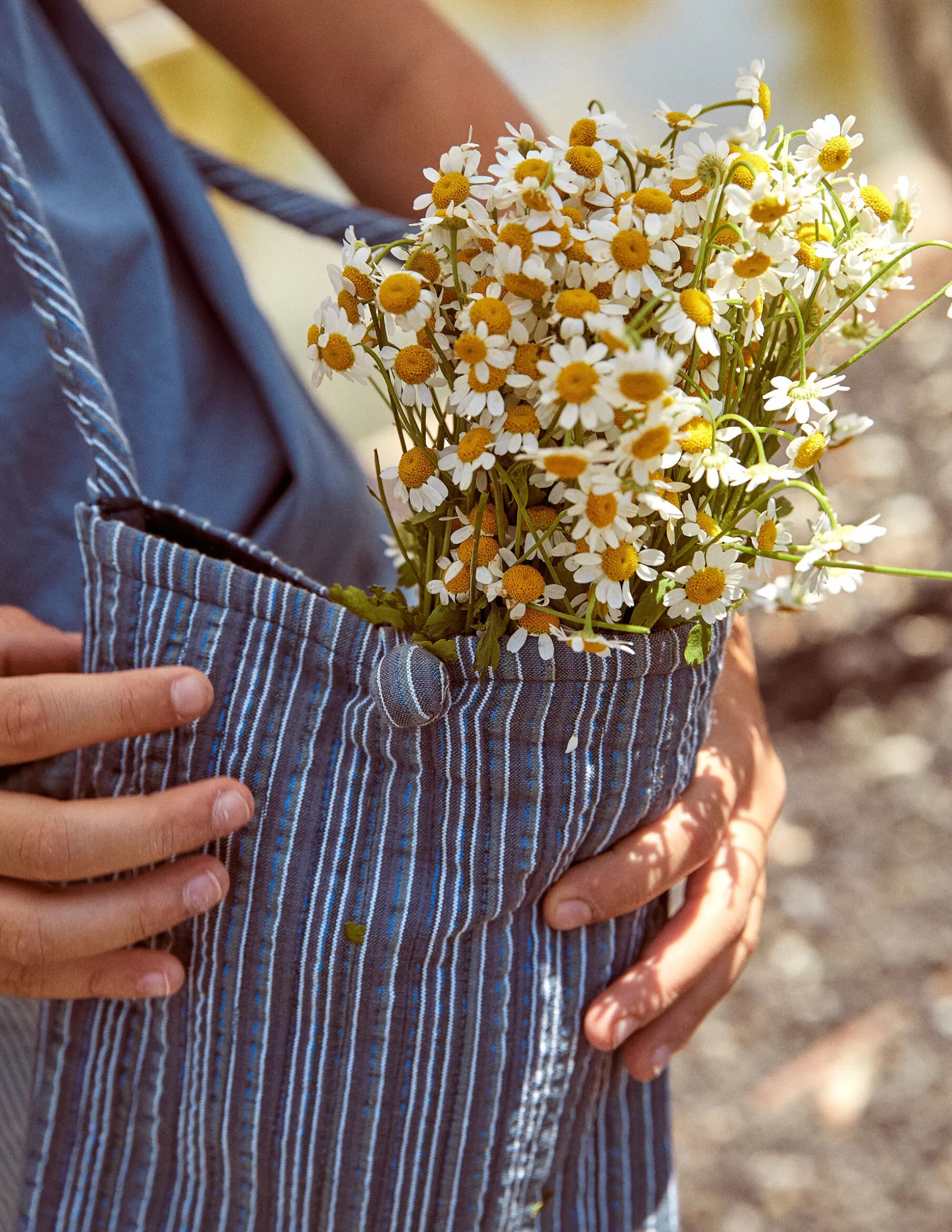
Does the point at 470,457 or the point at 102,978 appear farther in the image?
the point at 102,978

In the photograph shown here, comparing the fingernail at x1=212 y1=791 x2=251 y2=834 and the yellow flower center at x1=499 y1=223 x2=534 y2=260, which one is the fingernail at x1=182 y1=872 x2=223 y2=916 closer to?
the fingernail at x1=212 y1=791 x2=251 y2=834

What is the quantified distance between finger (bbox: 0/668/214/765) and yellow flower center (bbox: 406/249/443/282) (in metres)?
0.23

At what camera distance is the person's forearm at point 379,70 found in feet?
2.56

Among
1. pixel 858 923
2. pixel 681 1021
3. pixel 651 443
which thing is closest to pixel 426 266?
pixel 651 443

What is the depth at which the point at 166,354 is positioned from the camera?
697mm

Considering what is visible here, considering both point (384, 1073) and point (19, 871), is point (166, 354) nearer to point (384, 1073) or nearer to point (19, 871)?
point (19, 871)

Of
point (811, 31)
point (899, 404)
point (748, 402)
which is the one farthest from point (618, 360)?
point (811, 31)

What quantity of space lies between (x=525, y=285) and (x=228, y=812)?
0.96ft

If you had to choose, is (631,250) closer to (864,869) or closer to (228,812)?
(228,812)

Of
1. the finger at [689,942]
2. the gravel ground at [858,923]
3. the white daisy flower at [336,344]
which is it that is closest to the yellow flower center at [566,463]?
the white daisy flower at [336,344]

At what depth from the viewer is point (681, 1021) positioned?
24.5 inches

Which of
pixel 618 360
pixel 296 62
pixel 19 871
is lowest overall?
pixel 19 871

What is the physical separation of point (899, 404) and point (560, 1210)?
4.97 ft

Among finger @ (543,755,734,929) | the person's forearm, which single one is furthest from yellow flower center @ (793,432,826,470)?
the person's forearm
